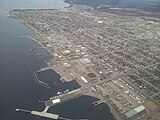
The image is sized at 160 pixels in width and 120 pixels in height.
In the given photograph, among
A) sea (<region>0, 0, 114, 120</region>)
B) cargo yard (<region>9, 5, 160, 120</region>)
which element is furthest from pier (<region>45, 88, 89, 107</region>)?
sea (<region>0, 0, 114, 120</region>)

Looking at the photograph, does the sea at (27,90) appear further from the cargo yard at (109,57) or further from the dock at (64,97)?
the cargo yard at (109,57)

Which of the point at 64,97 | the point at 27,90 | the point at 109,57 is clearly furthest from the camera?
the point at 109,57

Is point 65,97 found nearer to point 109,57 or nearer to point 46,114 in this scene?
point 46,114

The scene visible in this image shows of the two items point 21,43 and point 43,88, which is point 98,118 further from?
point 21,43

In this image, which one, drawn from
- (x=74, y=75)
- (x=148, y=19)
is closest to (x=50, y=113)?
(x=74, y=75)

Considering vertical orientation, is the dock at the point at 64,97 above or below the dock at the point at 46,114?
above

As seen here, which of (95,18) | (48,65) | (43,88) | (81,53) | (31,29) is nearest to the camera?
(43,88)

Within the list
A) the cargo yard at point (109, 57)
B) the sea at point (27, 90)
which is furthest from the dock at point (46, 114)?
the cargo yard at point (109, 57)

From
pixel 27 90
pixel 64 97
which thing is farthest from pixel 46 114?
pixel 27 90
